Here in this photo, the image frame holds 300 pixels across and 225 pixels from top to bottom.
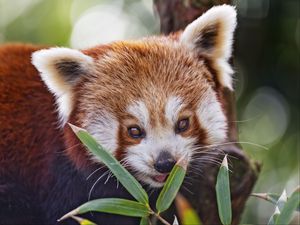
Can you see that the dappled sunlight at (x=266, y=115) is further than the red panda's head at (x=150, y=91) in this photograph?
Yes

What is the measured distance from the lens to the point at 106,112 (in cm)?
334

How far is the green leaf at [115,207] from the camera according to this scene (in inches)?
101

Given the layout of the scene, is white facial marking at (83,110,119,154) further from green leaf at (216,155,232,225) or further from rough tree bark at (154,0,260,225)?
green leaf at (216,155,232,225)

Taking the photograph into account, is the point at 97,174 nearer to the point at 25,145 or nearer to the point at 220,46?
Result: the point at 25,145

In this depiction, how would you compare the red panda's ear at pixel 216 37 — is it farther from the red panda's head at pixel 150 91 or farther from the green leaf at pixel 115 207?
the green leaf at pixel 115 207

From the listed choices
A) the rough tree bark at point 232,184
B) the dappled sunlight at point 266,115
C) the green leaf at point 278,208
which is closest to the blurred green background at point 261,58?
the dappled sunlight at point 266,115

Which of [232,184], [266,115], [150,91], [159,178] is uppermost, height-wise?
[150,91]

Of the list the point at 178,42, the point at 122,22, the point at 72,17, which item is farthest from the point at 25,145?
the point at 72,17

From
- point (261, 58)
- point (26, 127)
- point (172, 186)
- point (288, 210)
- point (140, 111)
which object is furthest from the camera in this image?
point (261, 58)

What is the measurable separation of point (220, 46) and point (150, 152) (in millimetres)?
666

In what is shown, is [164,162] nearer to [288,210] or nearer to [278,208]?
[278,208]

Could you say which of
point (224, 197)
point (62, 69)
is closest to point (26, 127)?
point (62, 69)

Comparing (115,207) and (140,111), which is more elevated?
(140,111)

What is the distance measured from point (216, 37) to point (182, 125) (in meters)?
0.48
